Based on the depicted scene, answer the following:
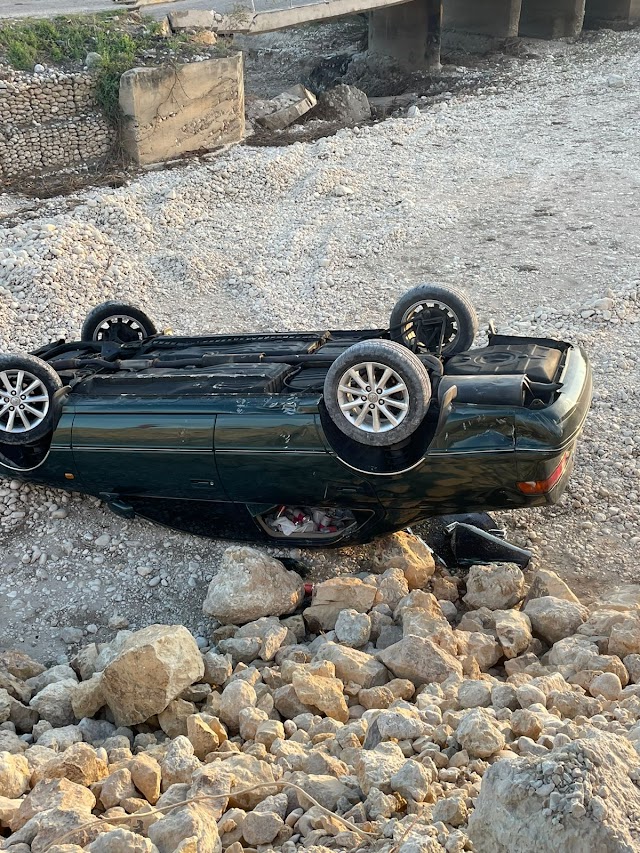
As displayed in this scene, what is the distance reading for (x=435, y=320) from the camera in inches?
318

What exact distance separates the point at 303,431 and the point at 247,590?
121cm

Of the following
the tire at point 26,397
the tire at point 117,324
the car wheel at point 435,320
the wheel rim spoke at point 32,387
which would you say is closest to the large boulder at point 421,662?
the car wheel at point 435,320

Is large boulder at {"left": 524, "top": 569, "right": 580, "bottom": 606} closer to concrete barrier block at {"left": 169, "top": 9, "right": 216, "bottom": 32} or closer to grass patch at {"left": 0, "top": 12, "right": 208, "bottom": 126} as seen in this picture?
grass patch at {"left": 0, "top": 12, "right": 208, "bottom": 126}

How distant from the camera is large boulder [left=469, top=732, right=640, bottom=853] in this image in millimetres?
3443

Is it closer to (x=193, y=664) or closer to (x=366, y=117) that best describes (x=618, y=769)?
(x=193, y=664)

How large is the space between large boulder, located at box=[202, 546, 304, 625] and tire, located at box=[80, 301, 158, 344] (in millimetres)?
2790

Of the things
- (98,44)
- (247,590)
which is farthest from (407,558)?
(98,44)

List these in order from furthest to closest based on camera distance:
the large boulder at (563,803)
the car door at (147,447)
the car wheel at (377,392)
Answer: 1. the car door at (147,447)
2. the car wheel at (377,392)
3. the large boulder at (563,803)

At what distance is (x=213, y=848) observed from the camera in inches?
165

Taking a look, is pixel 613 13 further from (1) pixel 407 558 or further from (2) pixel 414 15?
(1) pixel 407 558

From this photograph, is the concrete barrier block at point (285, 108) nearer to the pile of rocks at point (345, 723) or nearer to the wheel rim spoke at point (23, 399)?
the wheel rim spoke at point (23, 399)

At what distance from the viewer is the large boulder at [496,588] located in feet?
22.2

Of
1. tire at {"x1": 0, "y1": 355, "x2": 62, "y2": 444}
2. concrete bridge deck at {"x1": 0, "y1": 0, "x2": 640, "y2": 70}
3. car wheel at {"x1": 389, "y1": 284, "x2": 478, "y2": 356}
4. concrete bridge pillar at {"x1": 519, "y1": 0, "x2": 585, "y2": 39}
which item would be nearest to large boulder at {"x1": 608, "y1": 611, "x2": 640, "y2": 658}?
car wheel at {"x1": 389, "y1": 284, "x2": 478, "y2": 356}

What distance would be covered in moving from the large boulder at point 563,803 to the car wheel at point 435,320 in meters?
4.58
